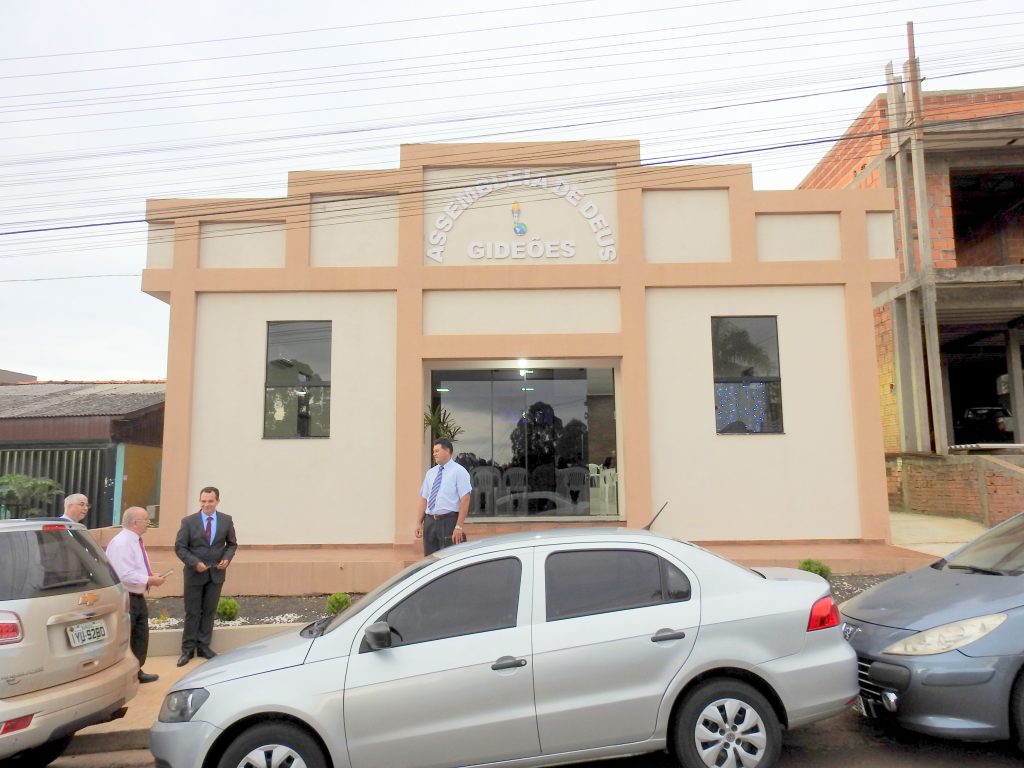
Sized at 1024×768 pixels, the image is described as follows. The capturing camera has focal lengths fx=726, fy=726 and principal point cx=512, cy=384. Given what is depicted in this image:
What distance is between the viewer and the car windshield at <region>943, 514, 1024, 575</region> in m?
5.05

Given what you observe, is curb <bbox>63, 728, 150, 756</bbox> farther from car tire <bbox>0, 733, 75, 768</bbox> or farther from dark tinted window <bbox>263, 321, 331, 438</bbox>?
dark tinted window <bbox>263, 321, 331, 438</bbox>

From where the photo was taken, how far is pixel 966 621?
14.6 feet

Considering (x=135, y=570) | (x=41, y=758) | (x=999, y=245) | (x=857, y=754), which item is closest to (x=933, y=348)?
(x=999, y=245)

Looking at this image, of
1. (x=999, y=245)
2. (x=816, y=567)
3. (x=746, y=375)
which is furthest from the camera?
(x=999, y=245)

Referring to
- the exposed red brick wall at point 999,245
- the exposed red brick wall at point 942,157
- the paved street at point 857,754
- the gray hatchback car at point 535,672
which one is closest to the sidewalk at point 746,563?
the paved street at point 857,754

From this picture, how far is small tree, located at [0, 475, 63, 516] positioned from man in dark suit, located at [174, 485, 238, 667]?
6.27m

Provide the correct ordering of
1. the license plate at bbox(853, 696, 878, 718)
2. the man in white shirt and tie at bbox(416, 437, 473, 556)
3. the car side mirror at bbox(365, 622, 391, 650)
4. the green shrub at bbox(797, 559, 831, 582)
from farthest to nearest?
the green shrub at bbox(797, 559, 831, 582) → the man in white shirt and tie at bbox(416, 437, 473, 556) → the license plate at bbox(853, 696, 878, 718) → the car side mirror at bbox(365, 622, 391, 650)

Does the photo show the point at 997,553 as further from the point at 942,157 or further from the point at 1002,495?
the point at 942,157

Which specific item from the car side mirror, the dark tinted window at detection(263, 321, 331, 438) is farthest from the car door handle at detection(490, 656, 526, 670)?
the dark tinted window at detection(263, 321, 331, 438)

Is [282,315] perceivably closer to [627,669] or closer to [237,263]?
[237,263]

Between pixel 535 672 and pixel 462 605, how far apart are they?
1.84ft

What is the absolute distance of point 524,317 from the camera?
37.8ft

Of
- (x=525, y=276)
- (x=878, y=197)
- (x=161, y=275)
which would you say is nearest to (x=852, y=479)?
(x=878, y=197)

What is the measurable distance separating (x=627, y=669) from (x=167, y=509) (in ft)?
30.0
